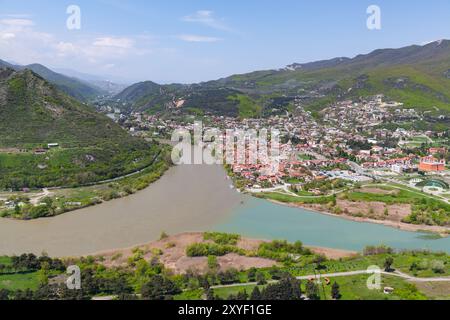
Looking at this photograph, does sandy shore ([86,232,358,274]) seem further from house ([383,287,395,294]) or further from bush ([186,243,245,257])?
house ([383,287,395,294])

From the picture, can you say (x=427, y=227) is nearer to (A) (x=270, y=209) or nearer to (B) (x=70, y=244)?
(A) (x=270, y=209)

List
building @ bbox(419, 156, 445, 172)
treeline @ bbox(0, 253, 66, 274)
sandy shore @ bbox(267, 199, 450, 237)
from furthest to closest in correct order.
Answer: building @ bbox(419, 156, 445, 172), sandy shore @ bbox(267, 199, 450, 237), treeline @ bbox(0, 253, 66, 274)

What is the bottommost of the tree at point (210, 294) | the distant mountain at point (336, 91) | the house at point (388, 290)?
the house at point (388, 290)

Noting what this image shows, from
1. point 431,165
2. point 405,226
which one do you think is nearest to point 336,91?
point 431,165

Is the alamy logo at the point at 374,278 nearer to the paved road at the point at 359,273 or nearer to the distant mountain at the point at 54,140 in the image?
the paved road at the point at 359,273

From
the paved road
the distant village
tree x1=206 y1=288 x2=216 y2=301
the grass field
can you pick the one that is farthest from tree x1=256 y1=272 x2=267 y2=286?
the distant village

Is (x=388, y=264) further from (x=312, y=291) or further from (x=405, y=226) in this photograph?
(x=405, y=226)

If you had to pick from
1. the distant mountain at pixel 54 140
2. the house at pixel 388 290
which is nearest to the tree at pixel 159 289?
the house at pixel 388 290

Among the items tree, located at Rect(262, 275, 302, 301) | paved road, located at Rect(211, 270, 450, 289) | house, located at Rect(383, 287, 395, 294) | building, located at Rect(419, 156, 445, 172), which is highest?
building, located at Rect(419, 156, 445, 172)

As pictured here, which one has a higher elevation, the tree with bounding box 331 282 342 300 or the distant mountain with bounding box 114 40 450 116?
the distant mountain with bounding box 114 40 450 116
